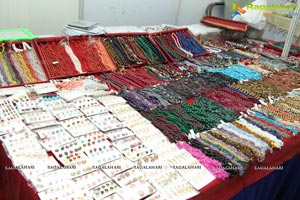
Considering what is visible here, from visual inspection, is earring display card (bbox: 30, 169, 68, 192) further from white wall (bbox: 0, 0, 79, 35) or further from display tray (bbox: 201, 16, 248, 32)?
display tray (bbox: 201, 16, 248, 32)

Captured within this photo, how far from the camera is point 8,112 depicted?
1.72 meters

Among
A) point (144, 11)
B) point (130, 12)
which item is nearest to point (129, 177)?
point (130, 12)

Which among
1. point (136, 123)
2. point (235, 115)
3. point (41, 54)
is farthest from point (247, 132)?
point (41, 54)

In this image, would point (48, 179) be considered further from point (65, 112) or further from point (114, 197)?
point (65, 112)

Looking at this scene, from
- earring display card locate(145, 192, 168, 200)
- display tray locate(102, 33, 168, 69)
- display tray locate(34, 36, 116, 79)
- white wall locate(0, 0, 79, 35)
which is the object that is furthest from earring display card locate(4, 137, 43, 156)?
white wall locate(0, 0, 79, 35)

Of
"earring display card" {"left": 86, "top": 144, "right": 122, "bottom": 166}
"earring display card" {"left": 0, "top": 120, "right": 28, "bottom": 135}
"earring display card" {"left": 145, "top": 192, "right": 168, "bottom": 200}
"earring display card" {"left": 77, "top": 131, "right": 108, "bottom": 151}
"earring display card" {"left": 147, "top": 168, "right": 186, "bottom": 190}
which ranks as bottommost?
"earring display card" {"left": 145, "top": 192, "right": 168, "bottom": 200}

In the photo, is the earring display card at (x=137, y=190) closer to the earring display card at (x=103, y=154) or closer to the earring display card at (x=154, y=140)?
the earring display card at (x=103, y=154)

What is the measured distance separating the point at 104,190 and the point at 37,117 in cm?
67

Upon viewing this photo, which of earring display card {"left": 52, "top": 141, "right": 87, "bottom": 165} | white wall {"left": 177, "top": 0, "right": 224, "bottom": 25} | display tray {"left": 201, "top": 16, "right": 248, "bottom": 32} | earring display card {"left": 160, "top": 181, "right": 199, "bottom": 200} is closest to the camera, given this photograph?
earring display card {"left": 160, "top": 181, "right": 199, "bottom": 200}

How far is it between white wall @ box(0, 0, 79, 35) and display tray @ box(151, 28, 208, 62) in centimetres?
151

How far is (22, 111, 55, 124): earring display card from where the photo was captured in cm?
168

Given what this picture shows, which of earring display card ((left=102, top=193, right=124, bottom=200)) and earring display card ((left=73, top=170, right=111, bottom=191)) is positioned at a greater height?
earring display card ((left=73, top=170, right=111, bottom=191))

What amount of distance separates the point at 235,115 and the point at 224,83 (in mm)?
563

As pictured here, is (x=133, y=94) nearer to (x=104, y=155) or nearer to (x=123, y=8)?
(x=104, y=155)
